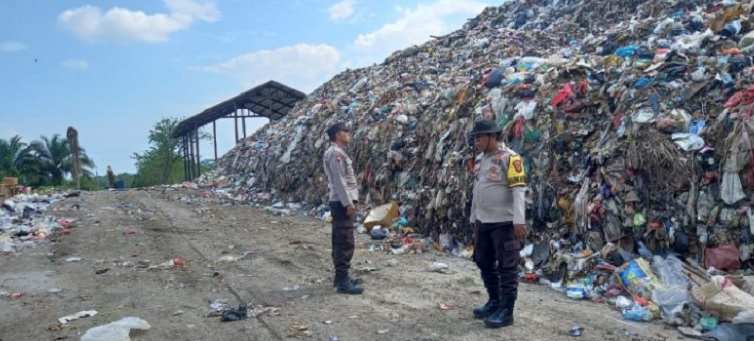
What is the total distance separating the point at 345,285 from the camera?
4.84 metres

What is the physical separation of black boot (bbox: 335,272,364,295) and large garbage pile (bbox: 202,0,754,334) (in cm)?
186

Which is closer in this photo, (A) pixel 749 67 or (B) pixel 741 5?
(A) pixel 749 67

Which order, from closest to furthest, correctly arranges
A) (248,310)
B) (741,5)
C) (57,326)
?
(57,326), (248,310), (741,5)

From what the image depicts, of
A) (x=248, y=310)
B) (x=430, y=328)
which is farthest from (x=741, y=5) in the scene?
(x=248, y=310)

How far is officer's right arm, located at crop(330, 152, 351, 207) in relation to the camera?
15.7 feet

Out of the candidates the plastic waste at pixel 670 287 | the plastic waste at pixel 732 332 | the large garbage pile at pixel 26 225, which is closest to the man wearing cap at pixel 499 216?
the plastic waste at pixel 670 287

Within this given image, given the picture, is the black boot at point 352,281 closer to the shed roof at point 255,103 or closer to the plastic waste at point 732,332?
the plastic waste at point 732,332

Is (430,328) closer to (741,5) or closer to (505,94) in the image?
(505,94)

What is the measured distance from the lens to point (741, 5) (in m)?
7.46

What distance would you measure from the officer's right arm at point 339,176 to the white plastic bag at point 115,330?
5.94ft

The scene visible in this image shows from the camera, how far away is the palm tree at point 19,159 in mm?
32844

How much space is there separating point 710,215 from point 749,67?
1933 millimetres

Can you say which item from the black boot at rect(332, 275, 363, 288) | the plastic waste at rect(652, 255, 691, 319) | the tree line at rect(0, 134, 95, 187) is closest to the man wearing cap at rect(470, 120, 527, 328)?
the plastic waste at rect(652, 255, 691, 319)

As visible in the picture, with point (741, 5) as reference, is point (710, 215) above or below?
below
